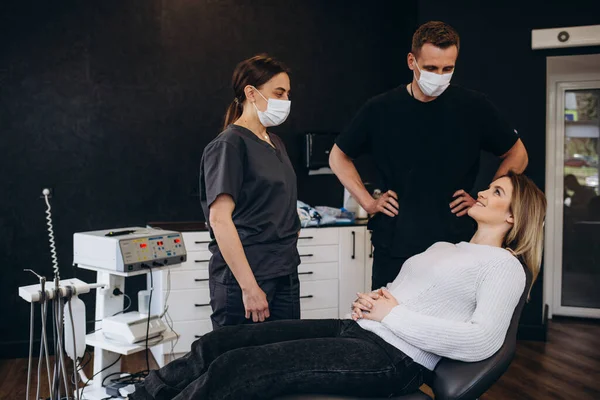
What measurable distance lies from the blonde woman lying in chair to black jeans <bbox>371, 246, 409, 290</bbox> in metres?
0.27

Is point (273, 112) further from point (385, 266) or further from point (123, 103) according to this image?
point (123, 103)

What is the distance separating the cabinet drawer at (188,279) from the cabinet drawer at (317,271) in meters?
0.61

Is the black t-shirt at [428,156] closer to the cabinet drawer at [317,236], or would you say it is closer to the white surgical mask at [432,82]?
the white surgical mask at [432,82]

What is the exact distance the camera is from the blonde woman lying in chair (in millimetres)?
1542

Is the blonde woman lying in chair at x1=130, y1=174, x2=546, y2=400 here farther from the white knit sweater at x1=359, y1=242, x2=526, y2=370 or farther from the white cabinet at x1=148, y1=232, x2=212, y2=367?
the white cabinet at x1=148, y1=232, x2=212, y2=367

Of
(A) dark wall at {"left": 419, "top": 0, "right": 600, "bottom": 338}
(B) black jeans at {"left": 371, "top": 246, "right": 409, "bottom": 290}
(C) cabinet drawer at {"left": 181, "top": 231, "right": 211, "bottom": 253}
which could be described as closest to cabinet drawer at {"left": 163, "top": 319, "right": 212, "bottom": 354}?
(C) cabinet drawer at {"left": 181, "top": 231, "right": 211, "bottom": 253}

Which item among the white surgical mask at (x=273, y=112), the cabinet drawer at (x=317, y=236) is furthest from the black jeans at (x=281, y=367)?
the cabinet drawer at (x=317, y=236)

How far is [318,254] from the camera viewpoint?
3822 mm

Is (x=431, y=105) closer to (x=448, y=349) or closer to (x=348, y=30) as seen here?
(x=448, y=349)

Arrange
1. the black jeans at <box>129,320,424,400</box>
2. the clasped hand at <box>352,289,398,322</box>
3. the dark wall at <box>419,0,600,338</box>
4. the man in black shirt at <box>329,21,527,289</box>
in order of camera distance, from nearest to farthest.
→ the black jeans at <box>129,320,424,400</box>, the clasped hand at <box>352,289,398,322</box>, the man in black shirt at <box>329,21,527,289</box>, the dark wall at <box>419,0,600,338</box>

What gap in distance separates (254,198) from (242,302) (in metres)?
0.33

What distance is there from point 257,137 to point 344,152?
0.50m

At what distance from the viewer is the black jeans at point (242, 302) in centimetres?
192

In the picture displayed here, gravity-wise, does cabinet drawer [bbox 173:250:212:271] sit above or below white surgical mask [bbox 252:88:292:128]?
below
